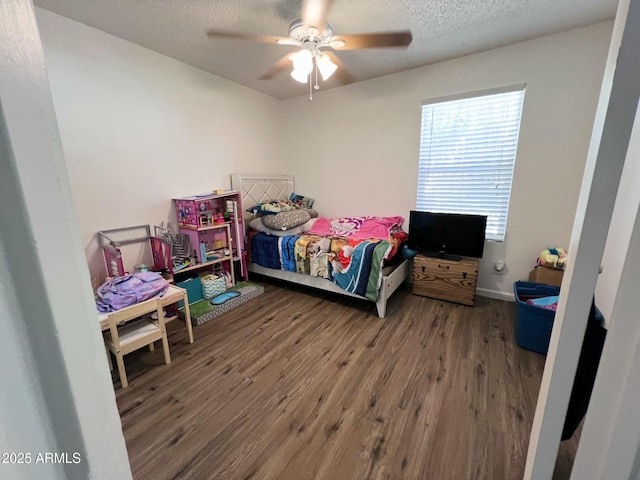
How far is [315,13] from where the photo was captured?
5.84 ft

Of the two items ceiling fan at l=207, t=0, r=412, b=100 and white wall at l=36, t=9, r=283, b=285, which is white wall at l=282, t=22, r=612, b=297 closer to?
ceiling fan at l=207, t=0, r=412, b=100

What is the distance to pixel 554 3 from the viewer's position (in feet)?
6.22

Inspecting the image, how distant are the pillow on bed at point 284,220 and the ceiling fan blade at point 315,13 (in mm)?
1917

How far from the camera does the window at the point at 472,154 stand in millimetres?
2662

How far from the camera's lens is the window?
8.73ft

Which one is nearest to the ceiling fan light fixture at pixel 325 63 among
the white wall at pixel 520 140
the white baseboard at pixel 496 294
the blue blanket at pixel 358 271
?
the white wall at pixel 520 140

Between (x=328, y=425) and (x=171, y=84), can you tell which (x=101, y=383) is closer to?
(x=328, y=425)

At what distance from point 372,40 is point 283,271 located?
2413mm

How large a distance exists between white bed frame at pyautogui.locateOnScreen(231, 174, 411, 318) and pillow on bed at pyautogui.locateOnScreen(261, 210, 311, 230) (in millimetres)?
444

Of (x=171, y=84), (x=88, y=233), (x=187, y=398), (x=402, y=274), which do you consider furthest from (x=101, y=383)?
(x=171, y=84)

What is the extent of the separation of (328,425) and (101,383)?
137 cm

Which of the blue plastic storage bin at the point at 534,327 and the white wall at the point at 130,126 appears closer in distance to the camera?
the blue plastic storage bin at the point at 534,327

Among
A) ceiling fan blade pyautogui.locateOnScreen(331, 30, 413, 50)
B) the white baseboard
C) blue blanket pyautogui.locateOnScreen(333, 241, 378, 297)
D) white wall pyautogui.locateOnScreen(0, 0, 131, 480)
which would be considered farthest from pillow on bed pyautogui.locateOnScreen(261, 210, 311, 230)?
white wall pyautogui.locateOnScreen(0, 0, 131, 480)

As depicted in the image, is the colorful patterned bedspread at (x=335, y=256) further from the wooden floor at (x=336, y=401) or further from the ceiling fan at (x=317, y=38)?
the ceiling fan at (x=317, y=38)
